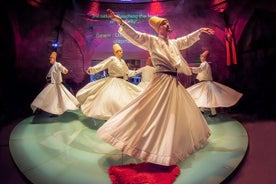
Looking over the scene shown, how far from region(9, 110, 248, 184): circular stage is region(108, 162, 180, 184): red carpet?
7 centimetres

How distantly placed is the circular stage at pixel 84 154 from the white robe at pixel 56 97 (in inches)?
14.2

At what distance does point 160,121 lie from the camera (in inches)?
108

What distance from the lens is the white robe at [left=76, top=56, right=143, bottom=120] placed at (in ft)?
14.4

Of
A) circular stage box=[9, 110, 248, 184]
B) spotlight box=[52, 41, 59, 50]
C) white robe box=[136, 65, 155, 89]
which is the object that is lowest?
circular stage box=[9, 110, 248, 184]

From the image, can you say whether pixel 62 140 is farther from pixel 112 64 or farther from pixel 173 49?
pixel 173 49

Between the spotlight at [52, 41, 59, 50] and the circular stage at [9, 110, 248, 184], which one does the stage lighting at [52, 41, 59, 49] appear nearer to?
the spotlight at [52, 41, 59, 50]

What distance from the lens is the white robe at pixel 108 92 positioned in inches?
173

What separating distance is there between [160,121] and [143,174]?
0.58 m

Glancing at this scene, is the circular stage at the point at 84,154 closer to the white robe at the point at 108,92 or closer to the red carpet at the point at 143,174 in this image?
the red carpet at the point at 143,174

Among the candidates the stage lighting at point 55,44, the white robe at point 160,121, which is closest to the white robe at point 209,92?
the white robe at point 160,121

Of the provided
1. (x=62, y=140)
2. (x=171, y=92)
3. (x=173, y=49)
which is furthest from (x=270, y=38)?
(x=62, y=140)

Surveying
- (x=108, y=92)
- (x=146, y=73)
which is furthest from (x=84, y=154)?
(x=146, y=73)

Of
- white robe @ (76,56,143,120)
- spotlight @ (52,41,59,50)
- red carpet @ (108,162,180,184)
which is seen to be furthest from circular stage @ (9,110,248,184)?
spotlight @ (52,41,59,50)

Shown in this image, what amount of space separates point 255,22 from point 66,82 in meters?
3.84
